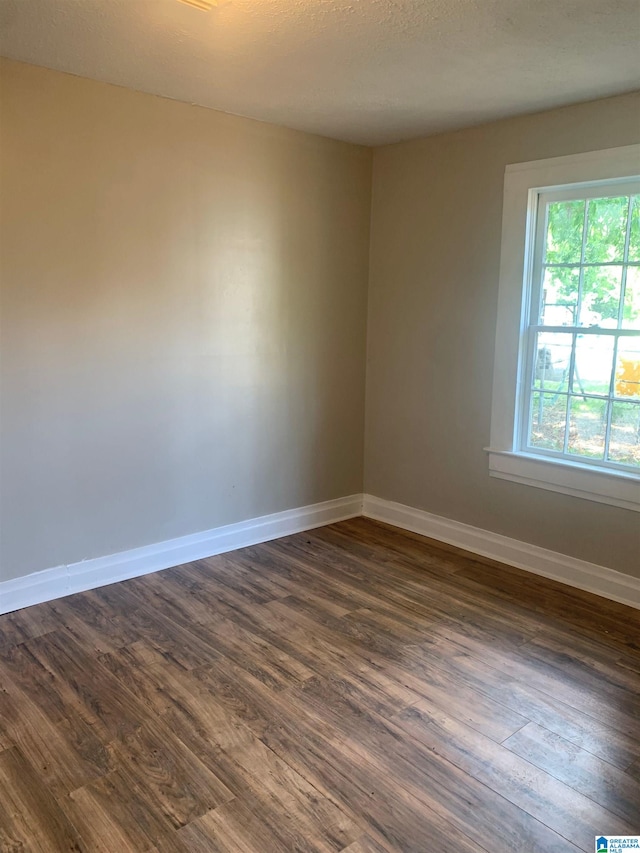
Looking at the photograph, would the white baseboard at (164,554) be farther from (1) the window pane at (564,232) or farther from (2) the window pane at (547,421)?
(1) the window pane at (564,232)

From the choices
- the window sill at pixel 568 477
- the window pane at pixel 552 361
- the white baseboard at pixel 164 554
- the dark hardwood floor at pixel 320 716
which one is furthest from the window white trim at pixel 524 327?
A: the white baseboard at pixel 164 554

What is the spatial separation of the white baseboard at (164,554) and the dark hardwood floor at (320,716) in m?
0.08

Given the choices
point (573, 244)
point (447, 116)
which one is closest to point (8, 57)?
point (447, 116)

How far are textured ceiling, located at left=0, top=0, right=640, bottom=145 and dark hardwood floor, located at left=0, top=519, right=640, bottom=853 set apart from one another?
2448mm

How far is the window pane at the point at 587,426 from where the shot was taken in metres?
3.37

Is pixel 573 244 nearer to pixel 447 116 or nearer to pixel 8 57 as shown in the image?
pixel 447 116

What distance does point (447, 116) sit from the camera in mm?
3461

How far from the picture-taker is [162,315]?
343 cm

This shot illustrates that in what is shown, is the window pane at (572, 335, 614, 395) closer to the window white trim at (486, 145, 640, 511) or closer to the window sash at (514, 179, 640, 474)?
the window sash at (514, 179, 640, 474)

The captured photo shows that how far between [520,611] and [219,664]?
58.7 inches

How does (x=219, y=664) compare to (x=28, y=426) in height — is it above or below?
below

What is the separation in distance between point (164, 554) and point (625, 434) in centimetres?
253

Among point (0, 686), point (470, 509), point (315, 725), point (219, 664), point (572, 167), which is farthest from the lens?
point (470, 509)

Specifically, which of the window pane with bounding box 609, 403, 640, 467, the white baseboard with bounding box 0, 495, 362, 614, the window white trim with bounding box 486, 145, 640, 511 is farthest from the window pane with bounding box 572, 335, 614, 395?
the white baseboard with bounding box 0, 495, 362, 614
